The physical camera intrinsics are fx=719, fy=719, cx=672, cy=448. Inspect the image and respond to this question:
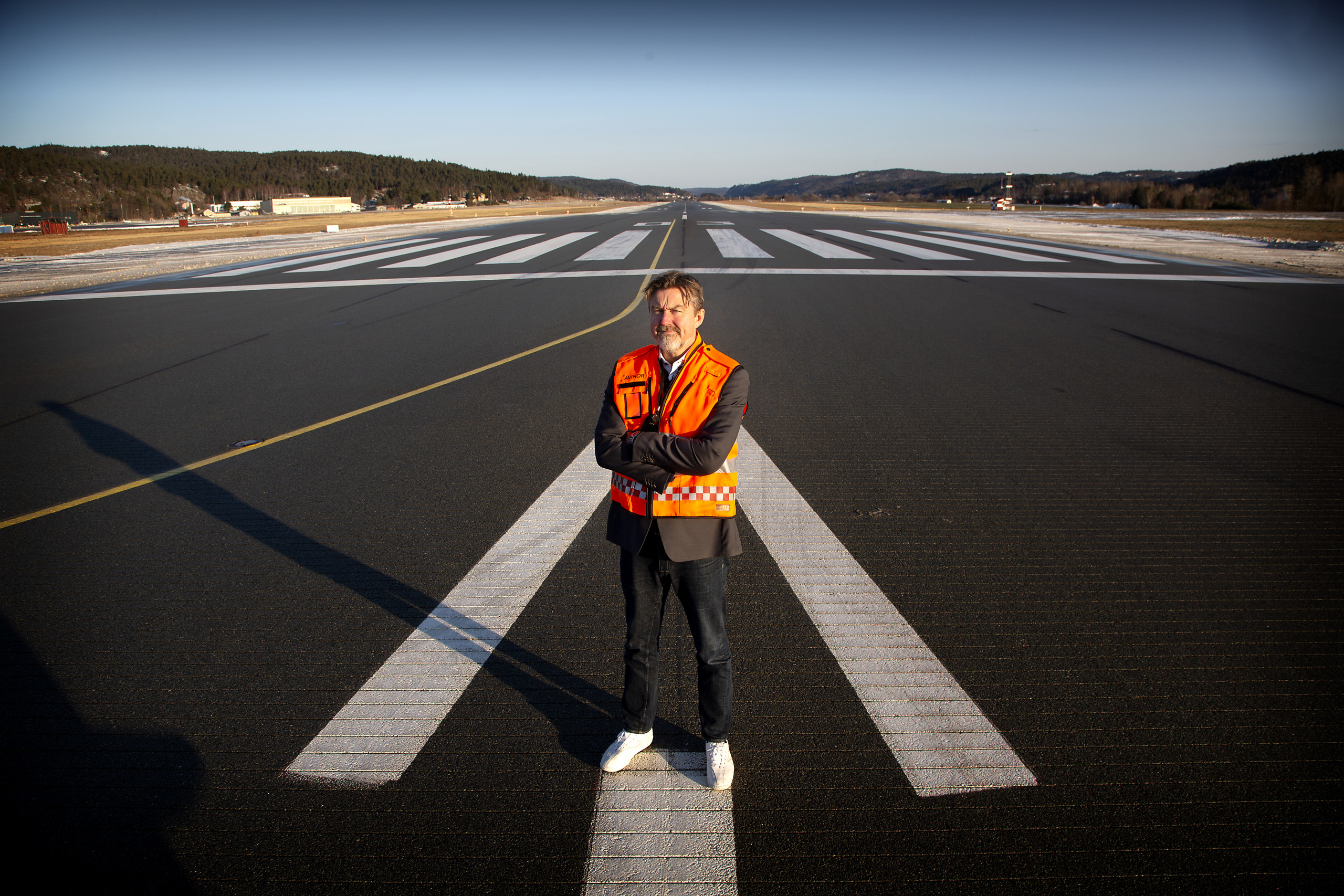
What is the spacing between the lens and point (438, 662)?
10.5ft

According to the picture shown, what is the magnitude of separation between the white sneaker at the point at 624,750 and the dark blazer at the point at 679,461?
72cm

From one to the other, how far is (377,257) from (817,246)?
13.6 meters

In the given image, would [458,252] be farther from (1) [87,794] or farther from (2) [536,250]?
(1) [87,794]

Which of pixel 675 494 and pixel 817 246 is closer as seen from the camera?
pixel 675 494

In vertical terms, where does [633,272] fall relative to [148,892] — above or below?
above

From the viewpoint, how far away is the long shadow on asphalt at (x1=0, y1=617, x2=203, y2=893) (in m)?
2.22

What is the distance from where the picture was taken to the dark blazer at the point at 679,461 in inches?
93.7

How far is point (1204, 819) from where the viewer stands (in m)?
2.33

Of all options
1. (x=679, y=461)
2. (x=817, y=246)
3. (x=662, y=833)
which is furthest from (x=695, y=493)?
(x=817, y=246)

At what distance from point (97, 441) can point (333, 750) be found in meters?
5.37

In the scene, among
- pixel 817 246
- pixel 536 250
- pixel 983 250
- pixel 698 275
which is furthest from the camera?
pixel 536 250

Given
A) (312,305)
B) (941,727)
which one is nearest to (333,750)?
(941,727)

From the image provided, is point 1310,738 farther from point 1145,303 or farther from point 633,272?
point 633,272

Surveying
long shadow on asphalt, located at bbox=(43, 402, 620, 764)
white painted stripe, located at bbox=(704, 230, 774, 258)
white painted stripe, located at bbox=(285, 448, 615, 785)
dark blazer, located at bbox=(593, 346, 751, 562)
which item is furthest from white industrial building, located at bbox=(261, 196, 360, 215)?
dark blazer, located at bbox=(593, 346, 751, 562)
